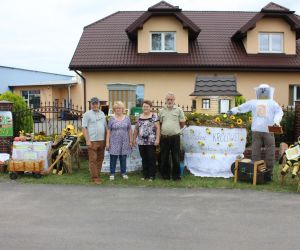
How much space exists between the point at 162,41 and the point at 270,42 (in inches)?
211

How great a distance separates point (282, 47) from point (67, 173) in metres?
14.7

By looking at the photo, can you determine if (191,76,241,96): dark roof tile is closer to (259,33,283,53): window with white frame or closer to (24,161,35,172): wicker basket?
(24,161,35,172): wicker basket

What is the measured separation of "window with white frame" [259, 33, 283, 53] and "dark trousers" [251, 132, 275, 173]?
1281 centimetres

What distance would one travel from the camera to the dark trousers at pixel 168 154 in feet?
27.3

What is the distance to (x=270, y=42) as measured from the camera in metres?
20.2

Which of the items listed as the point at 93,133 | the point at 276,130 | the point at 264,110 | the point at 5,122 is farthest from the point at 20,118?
the point at 276,130

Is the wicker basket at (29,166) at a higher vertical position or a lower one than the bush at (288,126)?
lower

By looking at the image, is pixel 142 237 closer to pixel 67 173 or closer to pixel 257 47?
pixel 67 173

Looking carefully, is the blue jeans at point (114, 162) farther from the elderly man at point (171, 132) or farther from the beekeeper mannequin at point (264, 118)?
the beekeeper mannequin at point (264, 118)

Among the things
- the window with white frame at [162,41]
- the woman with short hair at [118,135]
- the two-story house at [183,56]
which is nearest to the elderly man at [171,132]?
the woman with short hair at [118,135]

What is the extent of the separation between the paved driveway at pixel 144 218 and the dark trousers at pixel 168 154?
2.80ft

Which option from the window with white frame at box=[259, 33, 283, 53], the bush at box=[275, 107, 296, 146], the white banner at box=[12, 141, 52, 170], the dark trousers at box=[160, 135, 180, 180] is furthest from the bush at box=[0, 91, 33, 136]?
the window with white frame at box=[259, 33, 283, 53]

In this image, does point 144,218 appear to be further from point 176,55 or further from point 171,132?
A: point 176,55

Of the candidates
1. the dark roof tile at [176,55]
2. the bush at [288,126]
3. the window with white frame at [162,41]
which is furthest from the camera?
the window with white frame at [162,41]
